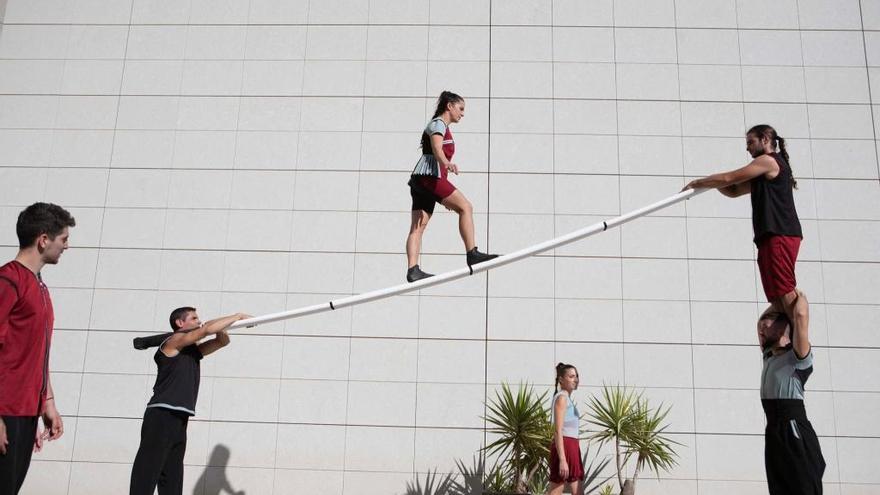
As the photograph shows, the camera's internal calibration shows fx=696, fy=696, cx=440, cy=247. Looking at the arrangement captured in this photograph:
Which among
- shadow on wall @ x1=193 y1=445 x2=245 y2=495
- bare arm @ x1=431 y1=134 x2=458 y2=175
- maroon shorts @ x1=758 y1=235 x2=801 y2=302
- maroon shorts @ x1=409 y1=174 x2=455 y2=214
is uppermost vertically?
bare arm @ x1=431 y1=134 x2=458 y2=175

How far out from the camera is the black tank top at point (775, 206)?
3.79 m

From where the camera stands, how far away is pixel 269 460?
695 centimetres

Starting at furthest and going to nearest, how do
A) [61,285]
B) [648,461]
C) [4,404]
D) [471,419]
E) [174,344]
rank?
[61,285] → [471,419] → [648,461] → [174,344] → [4,404]

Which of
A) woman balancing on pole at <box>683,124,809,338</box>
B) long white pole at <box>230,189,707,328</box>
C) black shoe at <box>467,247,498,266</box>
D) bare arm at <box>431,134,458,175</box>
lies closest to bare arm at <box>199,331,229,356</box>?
long white pole at <box>230,189,707,328</box>

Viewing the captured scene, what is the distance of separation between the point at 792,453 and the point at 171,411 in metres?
3.65

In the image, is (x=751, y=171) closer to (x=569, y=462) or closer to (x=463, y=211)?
(x=463, y=211)

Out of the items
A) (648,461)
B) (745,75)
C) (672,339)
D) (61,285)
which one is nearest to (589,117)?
(745,75)

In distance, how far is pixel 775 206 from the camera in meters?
3.84

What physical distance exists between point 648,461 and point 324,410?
3.14m

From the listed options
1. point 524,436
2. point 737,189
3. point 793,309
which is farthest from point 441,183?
point 524,436

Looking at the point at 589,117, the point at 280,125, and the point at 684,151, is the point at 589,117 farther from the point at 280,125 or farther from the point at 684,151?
the point at 280,125

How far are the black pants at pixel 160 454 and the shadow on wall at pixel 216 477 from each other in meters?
2.43

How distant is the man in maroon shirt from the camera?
2.90 meters

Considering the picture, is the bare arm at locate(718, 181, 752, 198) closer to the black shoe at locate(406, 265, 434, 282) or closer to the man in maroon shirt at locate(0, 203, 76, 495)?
the black shoe at locate(406, 265, 434, 282)
